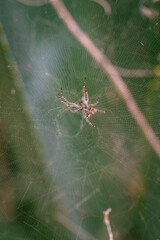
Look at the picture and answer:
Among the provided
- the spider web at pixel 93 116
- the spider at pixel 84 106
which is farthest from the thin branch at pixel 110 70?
the spider at pixel 84 106

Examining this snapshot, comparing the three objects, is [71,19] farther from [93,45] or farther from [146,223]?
[146,223]

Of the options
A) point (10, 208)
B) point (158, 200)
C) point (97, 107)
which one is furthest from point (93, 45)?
point (10, 208)

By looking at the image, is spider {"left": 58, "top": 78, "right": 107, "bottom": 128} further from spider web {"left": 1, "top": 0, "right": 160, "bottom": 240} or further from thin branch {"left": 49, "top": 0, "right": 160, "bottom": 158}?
thin branch {"left": 49, "top": 0, "right": 160, "bottom": 158}

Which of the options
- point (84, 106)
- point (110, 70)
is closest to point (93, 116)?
point (84, 106)

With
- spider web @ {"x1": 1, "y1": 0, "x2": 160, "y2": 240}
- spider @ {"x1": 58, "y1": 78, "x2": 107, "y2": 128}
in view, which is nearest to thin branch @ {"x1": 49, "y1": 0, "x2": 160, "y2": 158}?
spider web @ {"x1": 1, "y1": 0, "x2": 160, "y2": 240}

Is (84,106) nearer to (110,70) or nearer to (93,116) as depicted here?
(93,116)

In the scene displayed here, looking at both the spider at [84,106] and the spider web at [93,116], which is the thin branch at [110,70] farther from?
the spider at [84,106]
